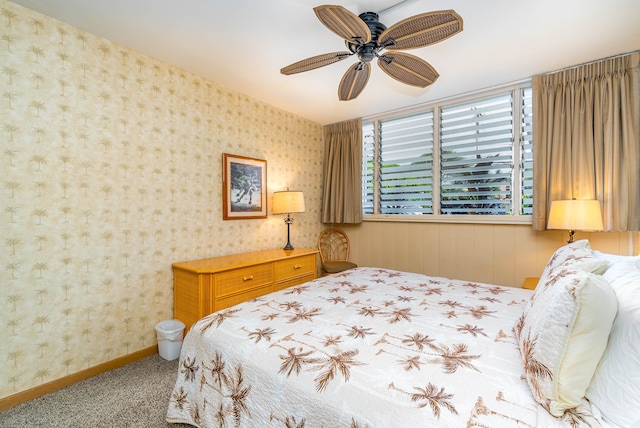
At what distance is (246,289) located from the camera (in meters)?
2.72

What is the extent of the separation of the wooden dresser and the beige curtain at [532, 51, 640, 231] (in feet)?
8.67

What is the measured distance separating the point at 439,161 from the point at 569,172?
4.01ft

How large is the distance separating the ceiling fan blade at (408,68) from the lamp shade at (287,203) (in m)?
1.81

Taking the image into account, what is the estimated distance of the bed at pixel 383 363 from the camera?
2.84 feet

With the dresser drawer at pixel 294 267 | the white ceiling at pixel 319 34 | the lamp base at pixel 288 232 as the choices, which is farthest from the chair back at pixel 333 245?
the white ceiling at pixel 319 34

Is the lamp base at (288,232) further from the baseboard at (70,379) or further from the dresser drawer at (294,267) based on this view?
the baseboard at (70,379)

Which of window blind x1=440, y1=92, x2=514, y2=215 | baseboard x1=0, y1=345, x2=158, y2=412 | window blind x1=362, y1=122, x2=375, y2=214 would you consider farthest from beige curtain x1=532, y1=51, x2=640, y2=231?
baseboard x1=0, y1=345, x2=158, y2=412

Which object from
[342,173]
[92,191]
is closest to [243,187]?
[92,191]

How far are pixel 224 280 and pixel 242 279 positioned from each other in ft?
0.65

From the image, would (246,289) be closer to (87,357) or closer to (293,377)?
(87,357)

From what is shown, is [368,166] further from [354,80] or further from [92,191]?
[92,191]

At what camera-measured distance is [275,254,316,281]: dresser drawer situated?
3090 millimetres

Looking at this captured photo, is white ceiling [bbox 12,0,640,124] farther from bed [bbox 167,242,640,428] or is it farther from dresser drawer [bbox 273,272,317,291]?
dresser drawer [bbox 273,272,317,291]

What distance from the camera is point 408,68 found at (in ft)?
6.60
